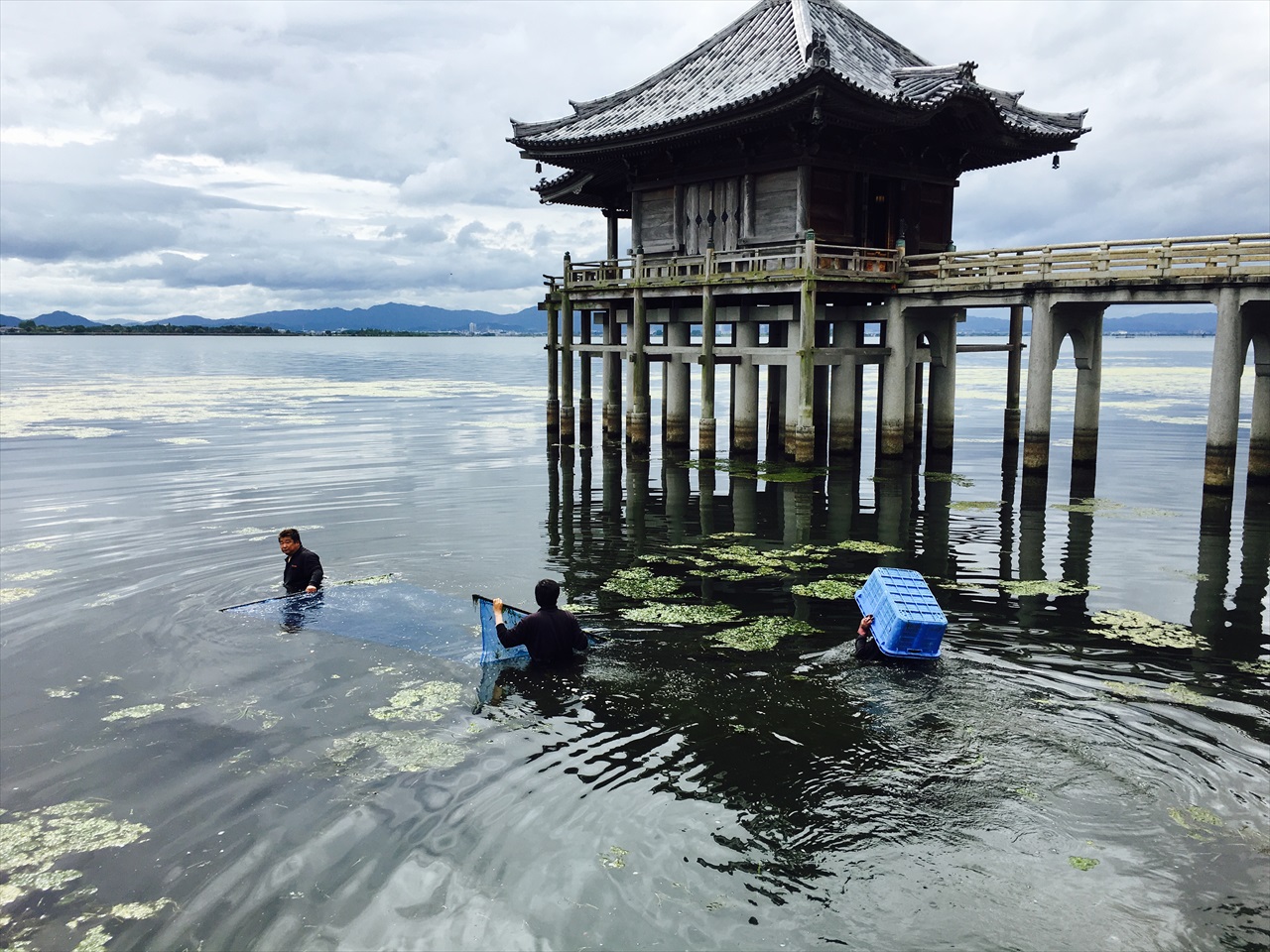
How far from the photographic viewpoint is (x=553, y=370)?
35.2 metres

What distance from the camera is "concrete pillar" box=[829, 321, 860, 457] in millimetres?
27289

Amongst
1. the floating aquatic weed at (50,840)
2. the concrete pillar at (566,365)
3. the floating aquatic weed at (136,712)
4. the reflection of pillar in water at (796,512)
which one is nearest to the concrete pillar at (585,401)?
the concrete pillar at (566,365)

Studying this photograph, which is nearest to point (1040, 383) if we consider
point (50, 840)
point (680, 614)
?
point (680, 614)

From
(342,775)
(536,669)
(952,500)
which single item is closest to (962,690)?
(536,669)

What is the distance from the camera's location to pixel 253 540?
18797 mm

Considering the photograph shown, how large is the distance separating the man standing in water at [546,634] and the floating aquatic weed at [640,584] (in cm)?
362

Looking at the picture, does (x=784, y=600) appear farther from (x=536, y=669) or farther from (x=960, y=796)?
(x=960, y=796)

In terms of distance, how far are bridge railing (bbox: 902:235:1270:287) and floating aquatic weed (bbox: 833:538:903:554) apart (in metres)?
8.95

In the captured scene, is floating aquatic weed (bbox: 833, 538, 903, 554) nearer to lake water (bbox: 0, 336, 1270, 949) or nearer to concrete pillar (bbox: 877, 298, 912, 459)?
lake water (bbox: 0, 336, 1270, 949)

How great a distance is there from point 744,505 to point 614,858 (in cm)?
1573

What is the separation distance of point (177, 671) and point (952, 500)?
1802 centimetres

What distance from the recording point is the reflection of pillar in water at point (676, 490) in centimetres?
2017

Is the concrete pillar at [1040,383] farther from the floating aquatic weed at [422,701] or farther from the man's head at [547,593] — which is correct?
the floating aquatic weed at [422,701]

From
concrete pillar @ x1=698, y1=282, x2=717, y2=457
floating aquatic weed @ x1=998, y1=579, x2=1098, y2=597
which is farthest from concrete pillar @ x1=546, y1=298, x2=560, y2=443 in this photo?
floating aquatic weed @ x1=998, y1=579, x2=1098, y2=597
